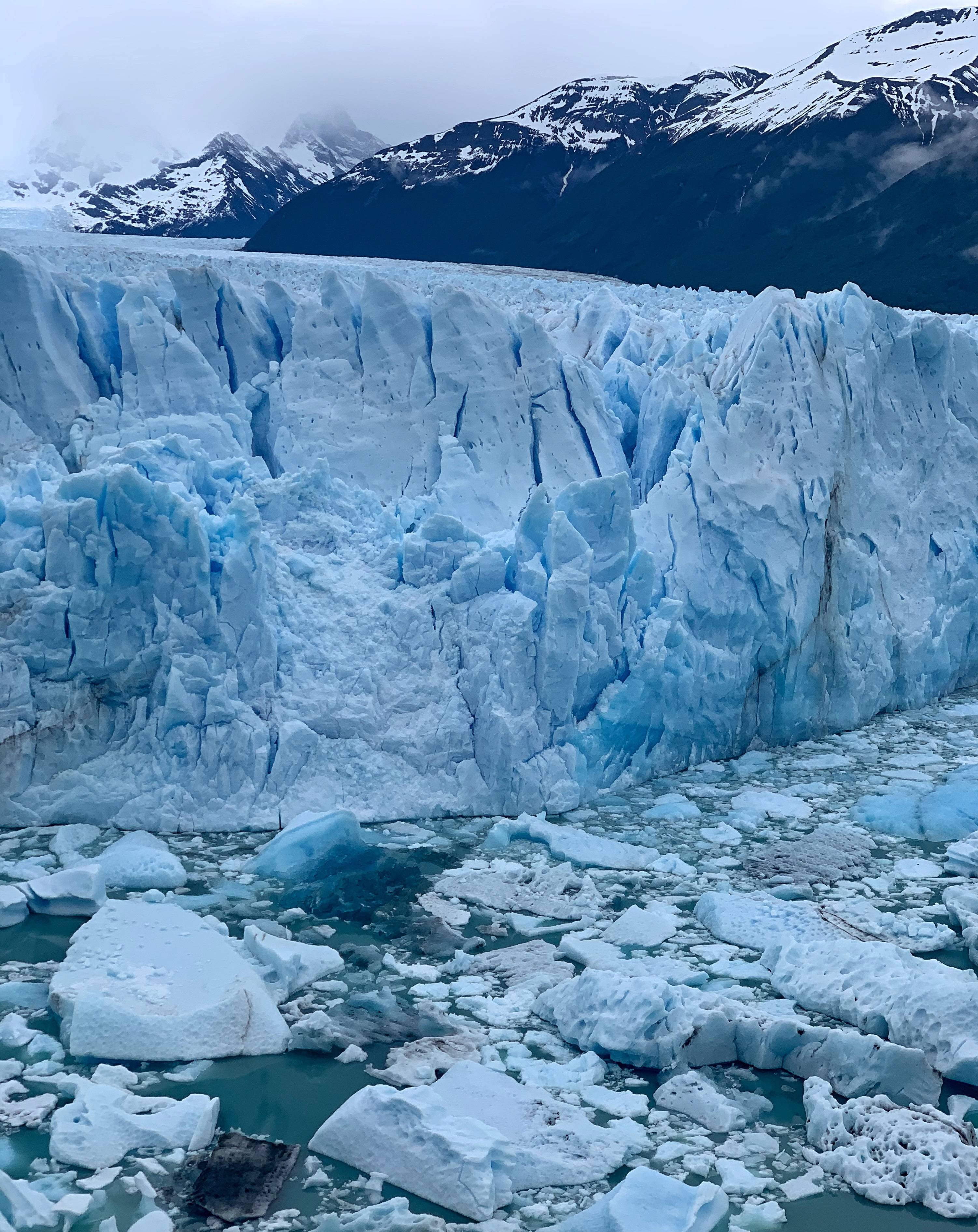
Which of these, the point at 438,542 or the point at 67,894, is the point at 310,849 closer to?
the point at 67,894

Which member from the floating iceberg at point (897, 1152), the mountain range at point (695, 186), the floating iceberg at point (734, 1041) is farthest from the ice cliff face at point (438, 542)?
the mountain range at point (695, 186)

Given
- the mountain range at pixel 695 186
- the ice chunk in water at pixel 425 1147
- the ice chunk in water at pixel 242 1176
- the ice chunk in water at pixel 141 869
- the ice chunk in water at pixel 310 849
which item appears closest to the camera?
the ice chunk in water at pixel 242 1176

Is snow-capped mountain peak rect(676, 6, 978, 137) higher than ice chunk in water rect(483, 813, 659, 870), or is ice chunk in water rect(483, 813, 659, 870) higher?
snow-capped mountain peak rect(676, 6, 978, 137)

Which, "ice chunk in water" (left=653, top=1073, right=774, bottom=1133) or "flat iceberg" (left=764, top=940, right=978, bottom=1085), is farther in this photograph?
"flat iceberg" (left=764, top=940, right=978, bottom=1085)

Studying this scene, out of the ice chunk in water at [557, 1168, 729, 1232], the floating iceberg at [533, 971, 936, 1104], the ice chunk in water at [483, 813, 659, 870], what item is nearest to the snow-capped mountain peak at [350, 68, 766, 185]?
the ice chunk in water at [483, 813, 659, 870]

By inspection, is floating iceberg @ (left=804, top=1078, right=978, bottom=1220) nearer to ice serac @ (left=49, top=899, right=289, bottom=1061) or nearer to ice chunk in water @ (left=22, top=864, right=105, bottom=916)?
ice serac @ (left=49, top=899, right=289, bottom=1061)

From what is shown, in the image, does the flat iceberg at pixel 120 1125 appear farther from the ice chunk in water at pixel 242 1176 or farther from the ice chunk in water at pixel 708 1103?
the ice chunk in water at pixel 708 1103
